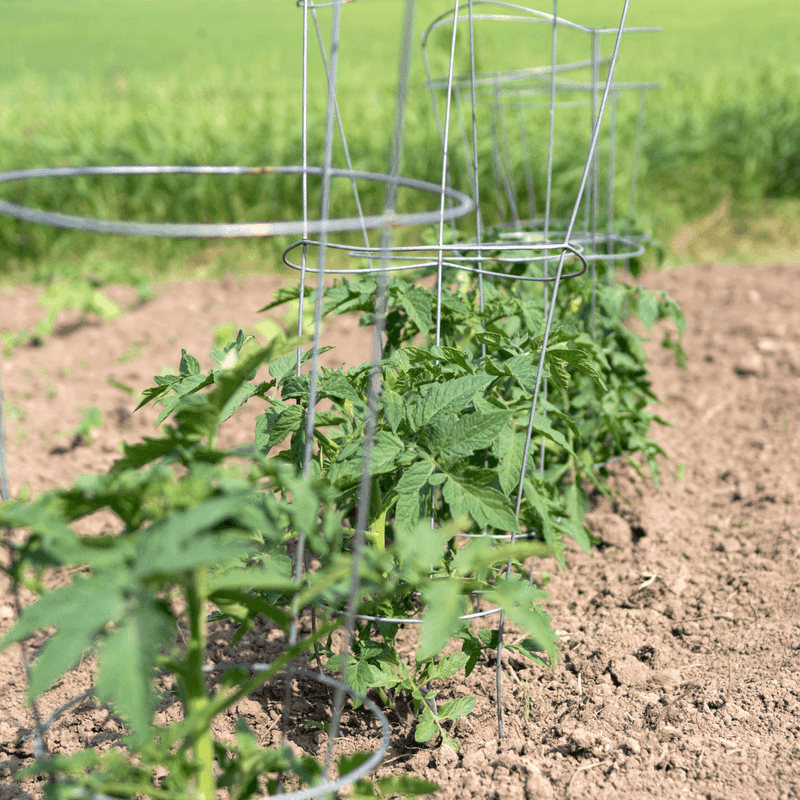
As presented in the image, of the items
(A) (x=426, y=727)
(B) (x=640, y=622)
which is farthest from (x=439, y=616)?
(B) (x=640, y=622)

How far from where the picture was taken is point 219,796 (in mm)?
1405

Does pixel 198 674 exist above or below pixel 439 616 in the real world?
below

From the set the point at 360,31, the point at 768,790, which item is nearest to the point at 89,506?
the point at 768,790

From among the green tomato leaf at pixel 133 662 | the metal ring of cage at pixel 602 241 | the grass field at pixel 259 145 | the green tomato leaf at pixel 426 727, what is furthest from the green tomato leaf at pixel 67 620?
the grass field at pixel 259 145

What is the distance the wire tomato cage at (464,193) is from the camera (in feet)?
3.22

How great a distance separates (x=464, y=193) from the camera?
8.11 feet

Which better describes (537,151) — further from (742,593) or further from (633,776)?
(633,776)

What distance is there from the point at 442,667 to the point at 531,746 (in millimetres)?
253

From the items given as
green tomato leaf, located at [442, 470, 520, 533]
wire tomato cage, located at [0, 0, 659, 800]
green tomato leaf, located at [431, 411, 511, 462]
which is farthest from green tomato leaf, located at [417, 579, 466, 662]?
green tomato leaf, located at [431, 411, 511, 462]

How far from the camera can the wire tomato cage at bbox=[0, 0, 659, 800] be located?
0.98 metres

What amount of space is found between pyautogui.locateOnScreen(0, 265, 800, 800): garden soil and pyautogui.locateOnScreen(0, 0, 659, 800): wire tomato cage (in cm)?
16

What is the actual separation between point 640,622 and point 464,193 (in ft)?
4.75

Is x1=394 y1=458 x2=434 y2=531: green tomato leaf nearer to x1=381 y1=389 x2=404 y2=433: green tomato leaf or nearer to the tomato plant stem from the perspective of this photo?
x1=381 y1=389 x2=404 y2=433: green tomato leaf

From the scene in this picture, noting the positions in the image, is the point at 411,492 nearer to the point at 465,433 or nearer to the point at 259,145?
the point at 465,433
